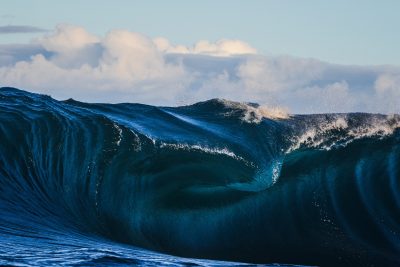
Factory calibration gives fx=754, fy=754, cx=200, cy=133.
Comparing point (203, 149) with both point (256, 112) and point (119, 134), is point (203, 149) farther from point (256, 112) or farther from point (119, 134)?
point (256, 112)

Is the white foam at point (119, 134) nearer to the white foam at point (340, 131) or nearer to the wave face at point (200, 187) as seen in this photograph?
the wave face at point (200, 187)

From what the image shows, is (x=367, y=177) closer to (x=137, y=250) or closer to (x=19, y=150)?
(x=137, y=250)

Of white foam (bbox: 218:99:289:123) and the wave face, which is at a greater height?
white foam (bbox: 218:99:289:123)

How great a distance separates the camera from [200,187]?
13547 millimetres

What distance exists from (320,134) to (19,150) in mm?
6411

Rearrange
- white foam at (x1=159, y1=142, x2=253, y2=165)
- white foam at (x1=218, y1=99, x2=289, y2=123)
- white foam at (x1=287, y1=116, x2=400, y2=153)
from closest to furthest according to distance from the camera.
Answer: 1. white foam at (x1=159, y1=142, x2=253, y2=165)
2. white foam at (x1=287, y1=116, x2=400, y2=153)
3. white foam at (x1=218, y1=99, x2=289, y2=123)

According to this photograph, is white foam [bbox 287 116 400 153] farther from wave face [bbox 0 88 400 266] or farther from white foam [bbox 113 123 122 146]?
white foam [bbox 113 123 122 146]

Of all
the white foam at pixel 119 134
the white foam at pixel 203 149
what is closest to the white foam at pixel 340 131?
the white foam at pixel 203 149

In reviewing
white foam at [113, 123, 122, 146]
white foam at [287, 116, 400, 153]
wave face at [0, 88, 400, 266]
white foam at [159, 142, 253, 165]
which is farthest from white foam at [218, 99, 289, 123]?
white foam at [113, 123, 122, 146]

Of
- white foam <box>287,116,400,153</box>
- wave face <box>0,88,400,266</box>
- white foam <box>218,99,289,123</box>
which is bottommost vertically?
wave face <box>0,88,400,266</box>

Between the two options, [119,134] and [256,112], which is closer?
[119,134]

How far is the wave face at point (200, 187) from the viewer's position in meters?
11.9

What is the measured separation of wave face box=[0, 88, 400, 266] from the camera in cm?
1191

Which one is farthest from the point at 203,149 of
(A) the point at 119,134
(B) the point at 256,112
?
(B) the point at 256,112
